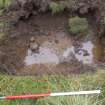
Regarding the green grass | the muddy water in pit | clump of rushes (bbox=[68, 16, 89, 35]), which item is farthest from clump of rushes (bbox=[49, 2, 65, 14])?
the green grass

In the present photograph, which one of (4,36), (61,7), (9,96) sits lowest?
(9,96)

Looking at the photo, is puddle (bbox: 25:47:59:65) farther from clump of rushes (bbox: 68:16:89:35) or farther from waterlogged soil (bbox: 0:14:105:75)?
clump of rushes (bbox: 68:16:89:35)

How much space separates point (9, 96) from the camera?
4023 mm

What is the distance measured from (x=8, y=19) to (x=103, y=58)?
1.65 meters

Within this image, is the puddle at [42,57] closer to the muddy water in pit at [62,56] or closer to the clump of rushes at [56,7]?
the muddy water in pit at [62,56]

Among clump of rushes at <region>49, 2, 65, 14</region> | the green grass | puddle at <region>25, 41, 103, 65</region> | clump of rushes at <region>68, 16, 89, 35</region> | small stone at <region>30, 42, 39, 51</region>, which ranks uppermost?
clump of rushes at <region>49, 2, 65, 14</region>

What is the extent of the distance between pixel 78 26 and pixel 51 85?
1.43 metres

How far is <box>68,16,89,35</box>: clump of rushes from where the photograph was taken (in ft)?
17.4

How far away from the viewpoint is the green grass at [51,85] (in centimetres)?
386

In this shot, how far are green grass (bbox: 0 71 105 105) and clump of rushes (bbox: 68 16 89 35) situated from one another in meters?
1.07

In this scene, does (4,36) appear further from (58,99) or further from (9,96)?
(58,99)

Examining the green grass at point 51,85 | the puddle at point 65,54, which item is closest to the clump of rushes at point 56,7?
the puddle at point 65,54

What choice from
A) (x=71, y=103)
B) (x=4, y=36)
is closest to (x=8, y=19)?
(x=4, y=36)

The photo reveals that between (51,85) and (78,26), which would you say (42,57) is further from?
(51,85)
